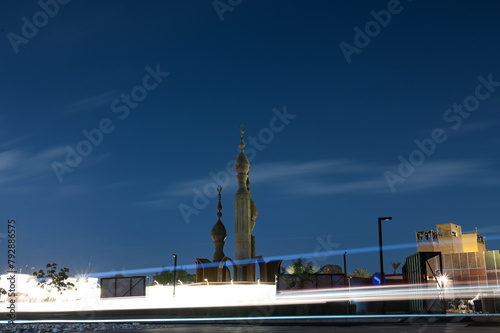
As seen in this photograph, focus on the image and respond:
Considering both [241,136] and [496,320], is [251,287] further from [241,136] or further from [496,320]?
[496,320]

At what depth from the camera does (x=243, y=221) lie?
5125 cm

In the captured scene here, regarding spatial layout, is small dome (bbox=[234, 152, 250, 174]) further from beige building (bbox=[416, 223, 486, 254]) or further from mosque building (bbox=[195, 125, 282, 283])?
beige building (bbox=[416, 223, 486, 254])

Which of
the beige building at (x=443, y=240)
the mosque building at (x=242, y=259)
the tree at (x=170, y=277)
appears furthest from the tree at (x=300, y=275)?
the tree at (x=170, y=277)

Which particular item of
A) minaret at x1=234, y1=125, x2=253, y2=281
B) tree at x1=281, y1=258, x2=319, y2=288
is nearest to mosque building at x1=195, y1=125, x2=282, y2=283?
minaret at x1=234, y1=125, x2=253, y2=281

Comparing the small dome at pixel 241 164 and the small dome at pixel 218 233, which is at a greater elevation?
the small dome at pixel 241 164

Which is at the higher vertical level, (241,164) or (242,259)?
(241,164)

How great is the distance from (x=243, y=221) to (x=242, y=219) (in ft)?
0.72

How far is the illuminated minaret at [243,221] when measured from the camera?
50219 mm

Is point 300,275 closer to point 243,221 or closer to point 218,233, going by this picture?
point 243,221

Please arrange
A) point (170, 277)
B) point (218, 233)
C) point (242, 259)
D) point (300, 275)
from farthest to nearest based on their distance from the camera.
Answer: point (170, 277) → point (218, 233) → point (242, 259) → point (300, 275)

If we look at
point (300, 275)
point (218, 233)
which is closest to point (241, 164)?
point (218, 233)

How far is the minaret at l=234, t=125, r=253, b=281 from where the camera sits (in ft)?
166

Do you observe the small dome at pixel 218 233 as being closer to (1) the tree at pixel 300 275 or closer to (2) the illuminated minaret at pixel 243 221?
(2) the illuminated minaret at pixel 243 221

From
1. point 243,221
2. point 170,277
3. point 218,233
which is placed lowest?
point 170,277
